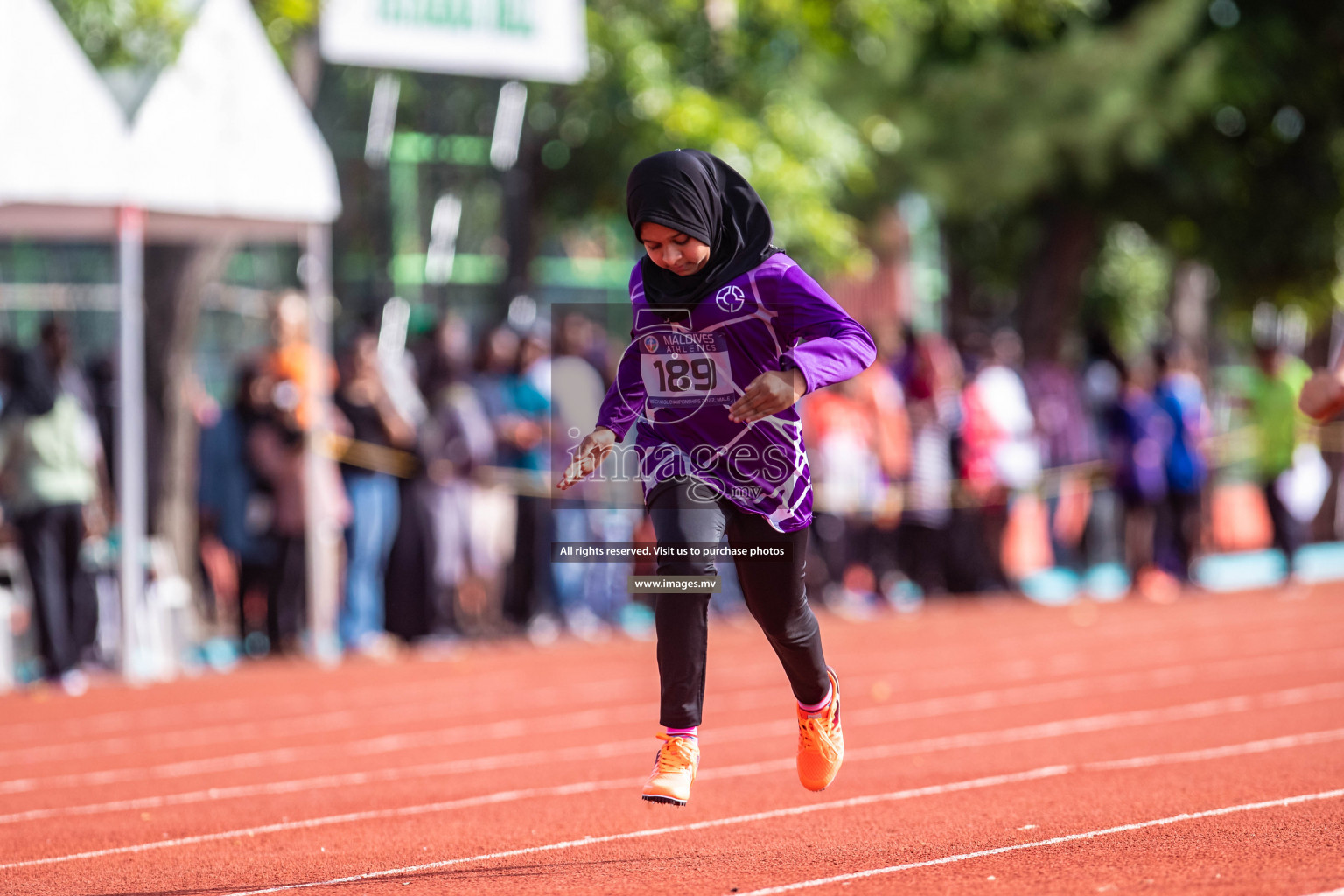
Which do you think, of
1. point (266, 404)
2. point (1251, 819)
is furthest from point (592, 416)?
point (1251, 819)

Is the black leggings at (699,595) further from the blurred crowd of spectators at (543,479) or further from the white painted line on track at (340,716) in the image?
the blurred crowd of spectators at (543,479)

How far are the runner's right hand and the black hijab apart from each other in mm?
445

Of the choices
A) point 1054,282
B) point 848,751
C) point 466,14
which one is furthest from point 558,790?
point 1054,282

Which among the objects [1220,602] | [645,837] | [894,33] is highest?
[894,33]

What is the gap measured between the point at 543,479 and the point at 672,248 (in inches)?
367

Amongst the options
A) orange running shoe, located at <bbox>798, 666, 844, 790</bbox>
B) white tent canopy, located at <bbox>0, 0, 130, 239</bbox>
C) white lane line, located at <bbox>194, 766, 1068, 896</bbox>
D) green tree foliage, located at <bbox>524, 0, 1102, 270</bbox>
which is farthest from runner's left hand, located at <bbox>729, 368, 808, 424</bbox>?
green tree foliage, located at <bbox>524, 0, 1102, 270</bbox>

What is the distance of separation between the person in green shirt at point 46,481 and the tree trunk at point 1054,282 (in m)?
14.5

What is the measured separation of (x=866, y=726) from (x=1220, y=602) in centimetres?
792

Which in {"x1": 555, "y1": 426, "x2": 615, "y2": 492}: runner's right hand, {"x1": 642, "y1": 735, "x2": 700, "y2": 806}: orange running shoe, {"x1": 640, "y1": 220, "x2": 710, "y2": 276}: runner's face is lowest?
{"x1": 642, "y1": 735, "x2": 700, "y2": 806}: orange running shoe

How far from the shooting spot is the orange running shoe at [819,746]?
613 centimetres

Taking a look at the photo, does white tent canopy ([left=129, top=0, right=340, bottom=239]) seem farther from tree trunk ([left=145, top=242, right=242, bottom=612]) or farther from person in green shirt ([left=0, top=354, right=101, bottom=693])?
tree trunk ([left=145, top=242, right=242, bottom=612])

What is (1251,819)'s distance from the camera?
632 cm

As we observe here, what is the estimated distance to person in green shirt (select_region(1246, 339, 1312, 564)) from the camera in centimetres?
1788

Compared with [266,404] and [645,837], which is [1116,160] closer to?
[266,404]
